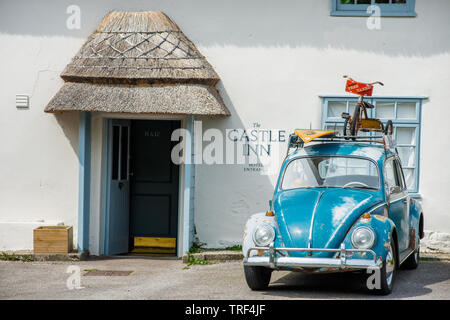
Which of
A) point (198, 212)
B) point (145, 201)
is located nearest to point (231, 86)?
point (198, 212)

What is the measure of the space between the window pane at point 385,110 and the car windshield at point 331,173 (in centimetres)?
270

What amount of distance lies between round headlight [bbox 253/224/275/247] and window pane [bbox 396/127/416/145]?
4.12 m

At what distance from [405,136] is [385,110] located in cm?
54

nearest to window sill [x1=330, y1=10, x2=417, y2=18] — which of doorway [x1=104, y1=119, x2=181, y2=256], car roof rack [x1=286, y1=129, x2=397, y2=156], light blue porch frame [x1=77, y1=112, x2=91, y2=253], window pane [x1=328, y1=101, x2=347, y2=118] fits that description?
window pane [x1=328, y1=101, x2=347, y2=118]

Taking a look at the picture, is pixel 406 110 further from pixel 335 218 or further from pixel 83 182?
pixel 83 182

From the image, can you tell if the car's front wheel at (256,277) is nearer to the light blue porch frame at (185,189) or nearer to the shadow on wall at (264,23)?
the light blue porch frame at (185,189)

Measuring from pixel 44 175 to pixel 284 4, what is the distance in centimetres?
496

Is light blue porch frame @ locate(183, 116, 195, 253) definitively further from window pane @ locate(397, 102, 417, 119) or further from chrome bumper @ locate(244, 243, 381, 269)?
window pane @ locate(397, 102, 417, 119)

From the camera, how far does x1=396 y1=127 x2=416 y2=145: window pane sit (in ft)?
32.8

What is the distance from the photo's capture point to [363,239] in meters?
6.48

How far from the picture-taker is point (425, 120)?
9.92 m

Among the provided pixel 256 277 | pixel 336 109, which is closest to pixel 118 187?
pixel 336 109

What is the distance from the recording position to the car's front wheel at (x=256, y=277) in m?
6.90

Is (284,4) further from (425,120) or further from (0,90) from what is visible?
(0,90)
